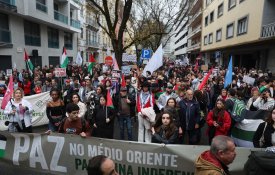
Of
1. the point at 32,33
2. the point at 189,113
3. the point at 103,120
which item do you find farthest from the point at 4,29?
the point at 189,113

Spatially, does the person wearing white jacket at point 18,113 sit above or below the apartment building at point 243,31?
below

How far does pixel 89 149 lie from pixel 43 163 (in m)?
0.90

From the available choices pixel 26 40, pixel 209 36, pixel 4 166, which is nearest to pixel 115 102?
pixel 4 166

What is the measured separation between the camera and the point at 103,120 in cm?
550

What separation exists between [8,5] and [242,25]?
62.4 feet

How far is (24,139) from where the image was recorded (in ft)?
14.6

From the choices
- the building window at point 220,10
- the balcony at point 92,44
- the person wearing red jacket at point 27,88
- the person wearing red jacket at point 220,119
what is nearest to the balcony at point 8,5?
the person wearing red jacket at point 27,88

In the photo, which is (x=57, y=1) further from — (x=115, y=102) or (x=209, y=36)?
(x=115, y=102)

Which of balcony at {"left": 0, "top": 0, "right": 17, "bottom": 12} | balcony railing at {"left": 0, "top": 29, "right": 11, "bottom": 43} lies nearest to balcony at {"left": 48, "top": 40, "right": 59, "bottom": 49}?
balcony railing at {"left": 0, "top": 29, "right": 11, "bottom": 43}

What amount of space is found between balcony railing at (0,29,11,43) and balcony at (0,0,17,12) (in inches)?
70.7

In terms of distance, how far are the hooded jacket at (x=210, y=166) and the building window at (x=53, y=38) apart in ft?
90.5

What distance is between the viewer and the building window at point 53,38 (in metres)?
27.8

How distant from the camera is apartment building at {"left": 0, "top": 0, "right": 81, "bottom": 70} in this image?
19578mm

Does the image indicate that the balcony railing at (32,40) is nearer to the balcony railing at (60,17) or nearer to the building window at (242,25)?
the balcony railing at (60,17)
